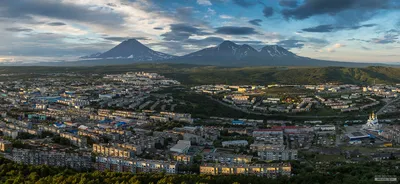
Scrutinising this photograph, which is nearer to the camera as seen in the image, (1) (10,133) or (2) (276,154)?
(2) (276,154)

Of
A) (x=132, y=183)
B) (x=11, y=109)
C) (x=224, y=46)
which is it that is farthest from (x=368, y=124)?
(x=224, y=46)

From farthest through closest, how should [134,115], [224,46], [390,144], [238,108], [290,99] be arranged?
[224,46] < [290,99] < [238,108] < [134,115] < [390,144]

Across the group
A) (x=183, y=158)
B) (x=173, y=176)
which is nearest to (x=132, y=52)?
(x=183, y=158)

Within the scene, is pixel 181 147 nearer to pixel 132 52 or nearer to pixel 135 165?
pixel 135 165

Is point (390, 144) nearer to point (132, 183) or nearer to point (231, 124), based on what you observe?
point (231, 124)

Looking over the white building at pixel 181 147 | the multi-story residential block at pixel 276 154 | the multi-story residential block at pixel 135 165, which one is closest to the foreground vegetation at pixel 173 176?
the multi-story residential block at pixel 135 165
